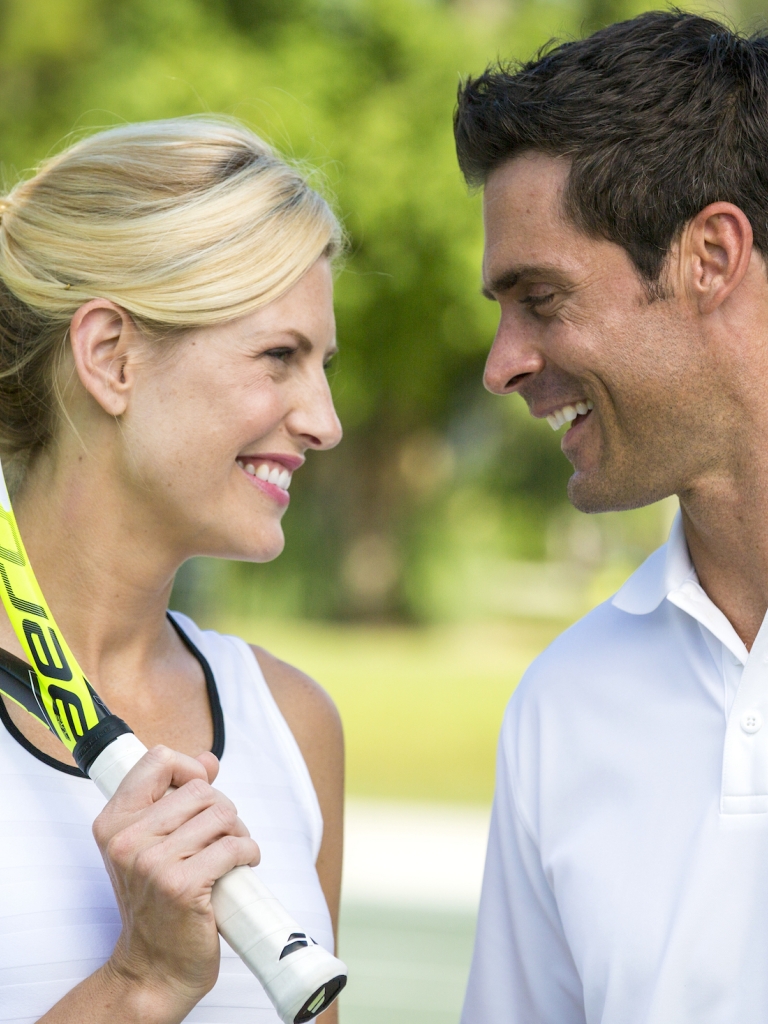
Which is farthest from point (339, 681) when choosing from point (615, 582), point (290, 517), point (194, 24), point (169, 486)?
point (169, 486)

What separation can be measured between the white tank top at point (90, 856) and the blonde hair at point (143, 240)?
2.71ft

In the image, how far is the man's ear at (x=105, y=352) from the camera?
3.02 metres

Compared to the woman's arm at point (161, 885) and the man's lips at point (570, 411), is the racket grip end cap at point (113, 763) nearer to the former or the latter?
the woman's arm at point (161, 885)

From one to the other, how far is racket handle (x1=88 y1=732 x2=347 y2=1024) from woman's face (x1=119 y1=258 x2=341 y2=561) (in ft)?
2.96

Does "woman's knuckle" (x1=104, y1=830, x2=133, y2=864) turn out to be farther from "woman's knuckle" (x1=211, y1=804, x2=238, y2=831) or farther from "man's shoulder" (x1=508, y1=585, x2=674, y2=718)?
"man's shoulder" (x1=508, y1=585, x2=674, y2=718)

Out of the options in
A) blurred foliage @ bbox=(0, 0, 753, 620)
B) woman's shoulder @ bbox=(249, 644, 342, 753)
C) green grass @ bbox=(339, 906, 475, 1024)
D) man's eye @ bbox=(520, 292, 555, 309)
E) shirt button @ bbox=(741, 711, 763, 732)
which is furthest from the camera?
blurred foliage @ bbox=(0, 0, 753, 620)

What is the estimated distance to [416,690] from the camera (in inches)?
762

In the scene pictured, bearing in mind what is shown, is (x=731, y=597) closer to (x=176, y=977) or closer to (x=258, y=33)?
(x=176, y=977)

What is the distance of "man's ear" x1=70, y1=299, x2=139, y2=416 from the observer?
3020 millimetres

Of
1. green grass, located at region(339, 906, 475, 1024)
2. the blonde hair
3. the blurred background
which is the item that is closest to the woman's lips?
the blonde hair

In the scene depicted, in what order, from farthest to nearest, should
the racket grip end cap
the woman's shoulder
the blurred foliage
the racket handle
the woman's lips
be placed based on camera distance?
the blurred foliage, the woman's shoulder, the woman's lips, the racket grip end cap, the racket handle

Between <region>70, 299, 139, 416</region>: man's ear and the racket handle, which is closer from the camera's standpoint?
the racket handle

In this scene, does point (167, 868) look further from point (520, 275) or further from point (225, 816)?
point (520, 275)

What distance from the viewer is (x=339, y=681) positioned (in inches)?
765
